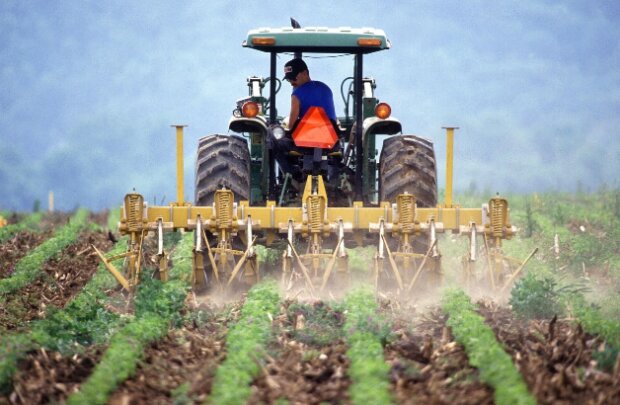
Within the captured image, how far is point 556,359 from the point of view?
29.0 ft

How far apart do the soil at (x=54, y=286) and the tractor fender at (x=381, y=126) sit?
365 cm

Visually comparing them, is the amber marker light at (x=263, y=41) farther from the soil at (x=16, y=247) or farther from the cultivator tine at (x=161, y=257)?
the soil at (x=16, y=247)

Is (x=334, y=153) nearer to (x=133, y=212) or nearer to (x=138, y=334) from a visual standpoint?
(x=133, y=212)

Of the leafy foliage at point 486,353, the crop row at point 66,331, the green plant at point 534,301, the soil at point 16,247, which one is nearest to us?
the leafy foliage at point 486,353

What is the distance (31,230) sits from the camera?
20641mm

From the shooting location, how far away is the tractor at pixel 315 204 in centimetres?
1230

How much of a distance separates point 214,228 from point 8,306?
225 cm

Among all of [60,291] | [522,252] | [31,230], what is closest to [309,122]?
[60,291]

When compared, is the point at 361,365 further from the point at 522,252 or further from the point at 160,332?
the point at 522,252

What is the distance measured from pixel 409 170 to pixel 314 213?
59.6 inches

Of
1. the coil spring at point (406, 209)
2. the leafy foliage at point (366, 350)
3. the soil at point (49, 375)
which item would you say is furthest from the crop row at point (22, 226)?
the soil at point (49, 375)

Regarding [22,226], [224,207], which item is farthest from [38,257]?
[22,226]

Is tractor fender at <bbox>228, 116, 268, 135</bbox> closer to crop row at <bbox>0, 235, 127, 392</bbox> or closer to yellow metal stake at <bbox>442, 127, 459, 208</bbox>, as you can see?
yellow metal stake at <bbox>442, 127, 459, 208</bbox>

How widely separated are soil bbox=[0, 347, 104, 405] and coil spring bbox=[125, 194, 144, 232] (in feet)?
10.6
